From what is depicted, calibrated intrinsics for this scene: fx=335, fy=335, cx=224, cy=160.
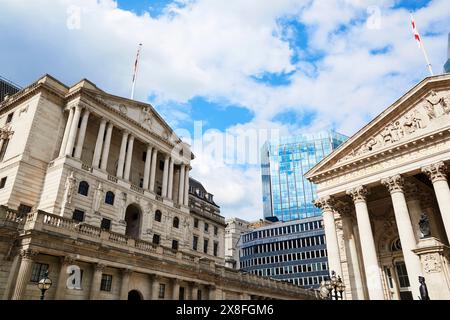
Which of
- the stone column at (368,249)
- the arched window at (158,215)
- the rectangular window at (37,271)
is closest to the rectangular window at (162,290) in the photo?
the rectangular window at (37,271)

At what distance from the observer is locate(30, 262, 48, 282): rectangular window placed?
2466 cm

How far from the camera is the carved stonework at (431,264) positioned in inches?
782

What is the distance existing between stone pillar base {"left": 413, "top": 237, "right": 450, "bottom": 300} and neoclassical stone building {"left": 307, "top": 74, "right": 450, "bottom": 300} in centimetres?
257

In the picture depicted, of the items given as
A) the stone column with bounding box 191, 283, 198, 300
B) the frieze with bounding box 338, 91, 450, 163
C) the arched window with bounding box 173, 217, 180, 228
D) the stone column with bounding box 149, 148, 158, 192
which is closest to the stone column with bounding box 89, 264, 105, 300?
the stone column with bounding box 191, 283, 198, 300

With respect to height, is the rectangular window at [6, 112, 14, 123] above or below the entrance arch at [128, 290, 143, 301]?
above

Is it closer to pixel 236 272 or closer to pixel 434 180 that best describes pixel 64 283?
pixel 236 272

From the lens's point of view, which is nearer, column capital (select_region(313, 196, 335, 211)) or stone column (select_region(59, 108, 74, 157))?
column capital (select_region(313, 196, 335, 211))

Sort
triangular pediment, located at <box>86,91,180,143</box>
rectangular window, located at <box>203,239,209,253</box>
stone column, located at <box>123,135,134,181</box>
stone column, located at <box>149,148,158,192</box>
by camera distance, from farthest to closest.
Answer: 1. rectangular window, located at <box>203,239,209,253</box>
2. stone column, located at <box>149,148,158,192</box>
3. triangular pediment, located at <box>86,91,180,143</box>
4. stone column, located at <box>123,135,134,181</box>

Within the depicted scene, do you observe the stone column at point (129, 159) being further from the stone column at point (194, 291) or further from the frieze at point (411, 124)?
the frieze at point (411, 124)

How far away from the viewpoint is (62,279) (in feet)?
83.3

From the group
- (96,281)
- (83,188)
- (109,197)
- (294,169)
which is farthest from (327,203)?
(294,169)

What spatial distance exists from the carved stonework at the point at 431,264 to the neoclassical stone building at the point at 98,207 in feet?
72.5

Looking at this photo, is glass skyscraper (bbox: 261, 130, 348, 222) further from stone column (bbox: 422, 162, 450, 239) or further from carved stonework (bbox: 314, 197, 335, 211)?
stone column (bbox: 422, 162, 450, 239)
